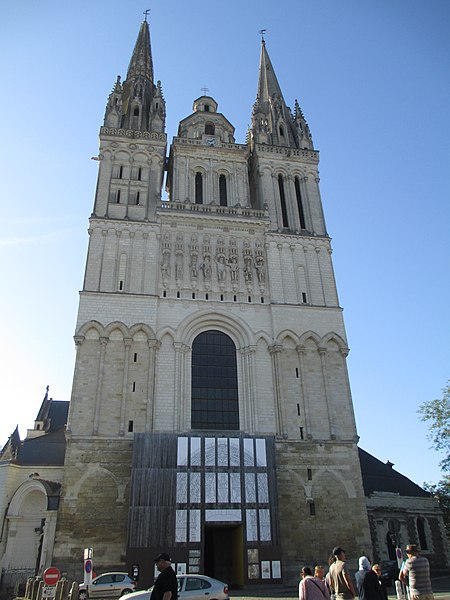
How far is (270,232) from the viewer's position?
29.6m

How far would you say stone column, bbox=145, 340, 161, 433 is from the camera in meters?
22.7

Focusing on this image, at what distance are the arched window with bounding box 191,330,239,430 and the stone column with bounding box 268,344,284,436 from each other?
6.41 ft

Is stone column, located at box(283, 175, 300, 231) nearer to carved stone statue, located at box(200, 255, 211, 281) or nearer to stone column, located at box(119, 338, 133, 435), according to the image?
carved stone statue, located at box(200, 255, 211, 281)

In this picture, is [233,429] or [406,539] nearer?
[233,429]

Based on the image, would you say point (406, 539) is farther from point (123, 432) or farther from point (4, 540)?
point (4, 540)

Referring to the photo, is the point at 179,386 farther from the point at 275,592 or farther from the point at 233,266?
the point at 275,592

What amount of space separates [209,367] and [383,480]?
14889 millimetres

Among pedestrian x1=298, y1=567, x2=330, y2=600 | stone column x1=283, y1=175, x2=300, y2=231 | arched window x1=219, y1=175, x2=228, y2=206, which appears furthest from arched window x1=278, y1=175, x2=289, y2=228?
pedestrian x1=298, y1=567, x2=330, y2=600

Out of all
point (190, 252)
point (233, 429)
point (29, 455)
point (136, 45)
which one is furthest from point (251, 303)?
point (136, 45)

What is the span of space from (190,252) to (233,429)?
10.3 metres

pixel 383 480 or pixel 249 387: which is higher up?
pixel 249 387

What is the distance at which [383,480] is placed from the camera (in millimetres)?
31266

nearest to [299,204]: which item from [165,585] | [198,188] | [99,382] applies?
[198,188]

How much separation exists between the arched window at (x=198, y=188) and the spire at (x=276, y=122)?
5080mm
